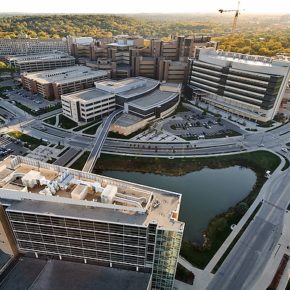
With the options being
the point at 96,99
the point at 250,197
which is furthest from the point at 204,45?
the point at 250,197

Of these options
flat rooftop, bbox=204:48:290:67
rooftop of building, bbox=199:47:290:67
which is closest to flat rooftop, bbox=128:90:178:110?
rooftop of building, bbox=199:47:290:67

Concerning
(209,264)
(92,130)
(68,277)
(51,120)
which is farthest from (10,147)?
(209,264)

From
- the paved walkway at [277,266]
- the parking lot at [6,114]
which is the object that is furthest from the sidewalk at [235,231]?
the parking lot at [6,114]

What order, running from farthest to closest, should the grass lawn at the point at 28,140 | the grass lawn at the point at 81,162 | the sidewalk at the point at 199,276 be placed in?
the grass lawn at the point at 28,140
the grass lawn at the point at 81,162
the sidewalk at the point at 199,276

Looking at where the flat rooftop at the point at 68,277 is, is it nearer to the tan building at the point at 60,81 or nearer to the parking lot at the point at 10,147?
the parking lot at the point at 10,147

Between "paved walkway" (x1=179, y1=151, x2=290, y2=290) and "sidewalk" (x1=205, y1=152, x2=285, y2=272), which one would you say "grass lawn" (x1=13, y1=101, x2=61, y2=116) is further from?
"sidewalk" (x1=205, y1=152, x2=285, y2=272)

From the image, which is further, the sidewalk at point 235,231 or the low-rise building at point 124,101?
the low-rise building at point 124,101
